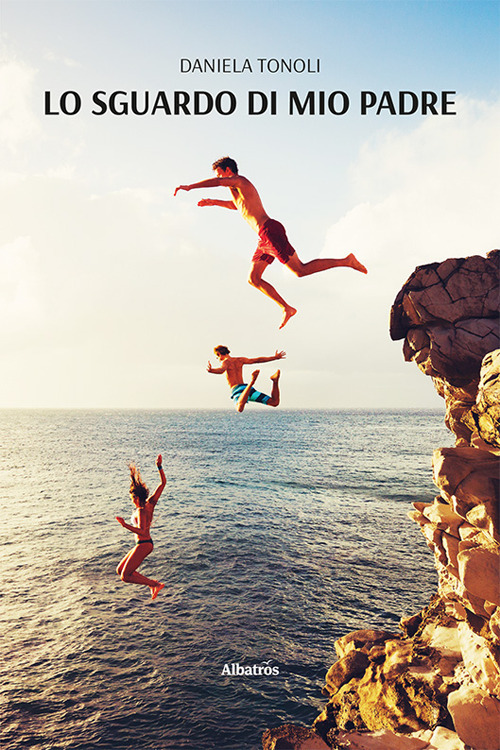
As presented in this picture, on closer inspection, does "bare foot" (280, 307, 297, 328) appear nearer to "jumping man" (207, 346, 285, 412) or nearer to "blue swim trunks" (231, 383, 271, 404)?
"jumping man" (207, 346, 285, 412)

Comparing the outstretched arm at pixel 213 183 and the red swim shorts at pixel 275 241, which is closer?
the outstretched arm at pixel 213 183

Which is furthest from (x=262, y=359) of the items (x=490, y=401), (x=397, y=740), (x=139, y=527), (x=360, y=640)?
(x=360, y=640)

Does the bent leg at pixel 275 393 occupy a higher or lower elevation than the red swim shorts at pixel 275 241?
→ lower

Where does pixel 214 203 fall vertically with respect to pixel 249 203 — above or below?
above

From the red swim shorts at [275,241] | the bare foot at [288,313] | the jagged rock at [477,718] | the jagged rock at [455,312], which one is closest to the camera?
the red swim shorts at [275,241]

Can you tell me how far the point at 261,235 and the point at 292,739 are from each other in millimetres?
16253

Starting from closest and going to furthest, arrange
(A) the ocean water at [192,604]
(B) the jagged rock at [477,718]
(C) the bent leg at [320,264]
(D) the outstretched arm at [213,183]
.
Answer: (D) the outstretched arm at [213,183], (C) the bent leg at [320,264], (B) the jagged rock at [477,718], (A) the ocean water at [192,604]

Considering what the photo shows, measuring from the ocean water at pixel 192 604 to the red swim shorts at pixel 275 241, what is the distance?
17.4m

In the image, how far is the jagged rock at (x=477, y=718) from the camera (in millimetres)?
11011

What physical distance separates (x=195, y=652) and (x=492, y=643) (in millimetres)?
14430

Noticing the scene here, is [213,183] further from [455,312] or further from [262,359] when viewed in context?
[455,312]

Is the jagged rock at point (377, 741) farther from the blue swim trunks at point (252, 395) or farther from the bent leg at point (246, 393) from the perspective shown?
the bent leg at point (246, 393)

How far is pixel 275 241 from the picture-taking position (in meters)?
5.72

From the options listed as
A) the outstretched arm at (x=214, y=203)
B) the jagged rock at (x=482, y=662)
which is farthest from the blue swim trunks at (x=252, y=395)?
the jagged rock at (x=482, y=662)
